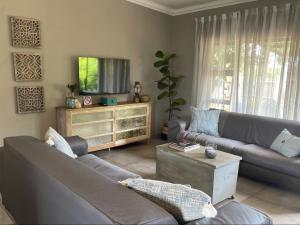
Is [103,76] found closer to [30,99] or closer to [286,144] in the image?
[30,99]

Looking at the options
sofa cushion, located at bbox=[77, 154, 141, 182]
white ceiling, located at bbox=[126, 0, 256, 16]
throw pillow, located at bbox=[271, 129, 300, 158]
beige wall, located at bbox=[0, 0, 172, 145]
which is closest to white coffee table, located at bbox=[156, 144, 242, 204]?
sofa cushion, located at bbox=[77, 154, 141, 182]

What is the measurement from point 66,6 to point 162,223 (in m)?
3.58

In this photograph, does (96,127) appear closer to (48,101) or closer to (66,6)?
(48,101)

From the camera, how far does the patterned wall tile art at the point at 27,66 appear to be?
3.29 metres

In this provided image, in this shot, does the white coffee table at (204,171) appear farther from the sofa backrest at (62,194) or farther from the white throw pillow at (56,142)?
the sofa backrest at (62,194)

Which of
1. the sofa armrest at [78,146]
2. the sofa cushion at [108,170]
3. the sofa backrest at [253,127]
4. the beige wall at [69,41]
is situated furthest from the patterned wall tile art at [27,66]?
the sofa backrest at [253,127]

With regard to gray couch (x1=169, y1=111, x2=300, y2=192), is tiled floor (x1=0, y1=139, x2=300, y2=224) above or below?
below

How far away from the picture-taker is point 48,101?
3.67m

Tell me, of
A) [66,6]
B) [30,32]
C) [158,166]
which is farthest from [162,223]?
[66,6]

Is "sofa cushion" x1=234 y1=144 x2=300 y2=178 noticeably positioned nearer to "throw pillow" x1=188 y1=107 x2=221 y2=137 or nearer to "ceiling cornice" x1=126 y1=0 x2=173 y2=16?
"throw pillow" x1=188 y1=107 x2=221 y2=137

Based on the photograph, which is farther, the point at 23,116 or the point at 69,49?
the point at 69,49

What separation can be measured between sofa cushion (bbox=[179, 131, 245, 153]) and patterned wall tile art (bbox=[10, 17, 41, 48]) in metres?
2.54

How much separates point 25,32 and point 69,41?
64cm

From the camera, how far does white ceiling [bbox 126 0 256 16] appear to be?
4.41m
